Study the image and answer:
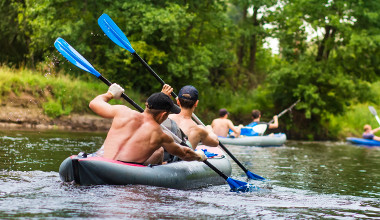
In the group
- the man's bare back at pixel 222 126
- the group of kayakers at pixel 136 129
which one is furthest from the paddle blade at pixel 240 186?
the man's bare back at pixel 222 126

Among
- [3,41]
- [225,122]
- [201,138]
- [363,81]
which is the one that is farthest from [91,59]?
[201,138]

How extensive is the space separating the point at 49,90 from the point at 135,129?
1230 centimetres

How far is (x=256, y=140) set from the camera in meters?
14.8

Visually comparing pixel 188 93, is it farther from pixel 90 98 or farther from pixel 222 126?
pixel 90 98

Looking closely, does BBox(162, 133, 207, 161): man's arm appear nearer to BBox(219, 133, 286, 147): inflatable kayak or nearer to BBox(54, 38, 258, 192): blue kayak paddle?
BBox(54, 38, 258, 192): blue kayak paddle

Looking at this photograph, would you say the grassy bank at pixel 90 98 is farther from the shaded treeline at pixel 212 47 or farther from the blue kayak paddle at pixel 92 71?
the blue kayak paddle at pixel 92 71

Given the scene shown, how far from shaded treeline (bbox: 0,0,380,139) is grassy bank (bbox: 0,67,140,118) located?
41.1 inches

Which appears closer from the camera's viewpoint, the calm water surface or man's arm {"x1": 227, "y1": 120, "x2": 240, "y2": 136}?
the calm water surface

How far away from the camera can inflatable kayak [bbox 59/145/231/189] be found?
523 cm

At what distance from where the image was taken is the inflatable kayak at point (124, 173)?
5.23m

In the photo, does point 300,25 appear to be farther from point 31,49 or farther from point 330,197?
point 330,197

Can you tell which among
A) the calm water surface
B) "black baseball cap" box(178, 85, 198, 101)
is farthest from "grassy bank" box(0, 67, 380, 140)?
"black baseball cap" box(178, 85, 198, 101)

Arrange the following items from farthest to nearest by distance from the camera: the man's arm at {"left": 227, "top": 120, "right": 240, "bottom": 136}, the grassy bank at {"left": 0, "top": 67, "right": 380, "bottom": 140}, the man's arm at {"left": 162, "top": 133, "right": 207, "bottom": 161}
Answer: the grassy bank at {"left": 0, "top": 67, "right": 380, "bottom": 140} < the man's arm at {"left": 227, "top": 120, "right": 240, "bottom": 136} < the man's arm at {"left": 162, "top": 133, "right": 207, "bottom": 161}

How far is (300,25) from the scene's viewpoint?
19859mm
